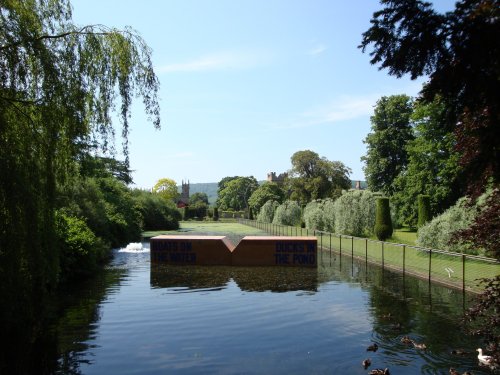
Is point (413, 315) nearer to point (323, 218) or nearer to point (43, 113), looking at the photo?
point (43, 113)

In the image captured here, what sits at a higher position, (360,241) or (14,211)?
(14,211)

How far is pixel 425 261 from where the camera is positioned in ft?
54.2

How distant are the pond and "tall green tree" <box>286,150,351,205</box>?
54.8 m

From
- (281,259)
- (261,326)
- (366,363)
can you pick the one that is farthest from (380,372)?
(281,259)

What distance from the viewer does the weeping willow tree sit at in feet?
20.9

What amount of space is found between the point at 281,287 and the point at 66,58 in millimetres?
10257

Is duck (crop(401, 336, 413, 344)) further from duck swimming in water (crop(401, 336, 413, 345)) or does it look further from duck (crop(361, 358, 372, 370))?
duck (crop(361, 358, 372, 370))

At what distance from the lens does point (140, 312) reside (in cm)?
1189

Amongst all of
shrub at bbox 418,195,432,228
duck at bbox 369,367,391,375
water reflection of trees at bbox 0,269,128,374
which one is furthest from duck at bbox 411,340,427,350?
shrub at bbox 418,195,432,228

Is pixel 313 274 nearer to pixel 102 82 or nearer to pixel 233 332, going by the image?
pixel 233 332

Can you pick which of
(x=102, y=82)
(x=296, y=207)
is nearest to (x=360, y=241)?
(x=102, y=82)

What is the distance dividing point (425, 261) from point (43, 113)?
44.1 ft

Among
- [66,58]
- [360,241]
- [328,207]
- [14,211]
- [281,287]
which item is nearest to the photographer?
[14,211]

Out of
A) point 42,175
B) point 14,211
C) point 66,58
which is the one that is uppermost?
point 66,58
